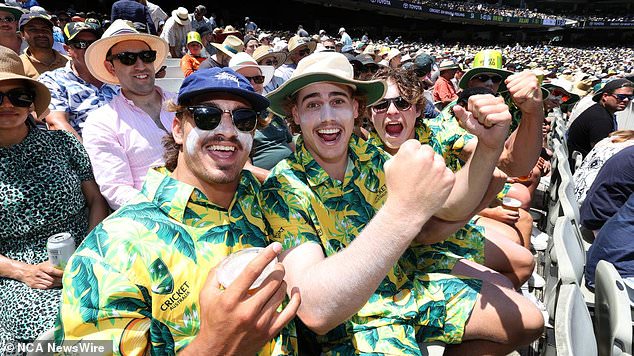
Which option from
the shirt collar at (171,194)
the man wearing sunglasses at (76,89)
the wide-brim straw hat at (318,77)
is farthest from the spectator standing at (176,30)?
the shirt collar at (171,194)

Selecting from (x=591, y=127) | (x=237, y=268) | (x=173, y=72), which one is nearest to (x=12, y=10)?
(x=173, y=72)

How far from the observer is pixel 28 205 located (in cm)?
226

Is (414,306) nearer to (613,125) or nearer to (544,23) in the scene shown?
(613,125)

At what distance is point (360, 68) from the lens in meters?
6.69

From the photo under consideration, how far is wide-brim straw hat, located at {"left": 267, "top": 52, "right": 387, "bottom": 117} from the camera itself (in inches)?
77.5

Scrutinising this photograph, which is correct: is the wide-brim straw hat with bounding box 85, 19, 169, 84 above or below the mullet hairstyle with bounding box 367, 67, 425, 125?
above

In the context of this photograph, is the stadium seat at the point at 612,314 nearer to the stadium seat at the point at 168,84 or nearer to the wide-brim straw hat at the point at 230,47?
the stadium seat at the point at 168,84

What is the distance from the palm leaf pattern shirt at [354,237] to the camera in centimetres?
175

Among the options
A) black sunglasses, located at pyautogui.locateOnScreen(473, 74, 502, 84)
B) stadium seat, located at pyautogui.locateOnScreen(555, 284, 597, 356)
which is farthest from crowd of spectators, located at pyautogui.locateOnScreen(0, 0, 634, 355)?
black sunglasses, located at pyautogui.locateOnScreen(473, 74, 502, 84)

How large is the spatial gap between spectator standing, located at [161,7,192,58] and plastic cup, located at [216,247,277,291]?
26.9 ft

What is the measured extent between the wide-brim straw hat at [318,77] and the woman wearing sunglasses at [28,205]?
4.32 ft

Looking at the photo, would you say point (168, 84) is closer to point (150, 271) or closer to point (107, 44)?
point (107, 44)

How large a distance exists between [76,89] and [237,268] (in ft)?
9.74

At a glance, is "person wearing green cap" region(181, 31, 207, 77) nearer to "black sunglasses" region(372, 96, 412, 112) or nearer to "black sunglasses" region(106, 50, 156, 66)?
"black sunglasses" region(106, 50, 156, 66)
